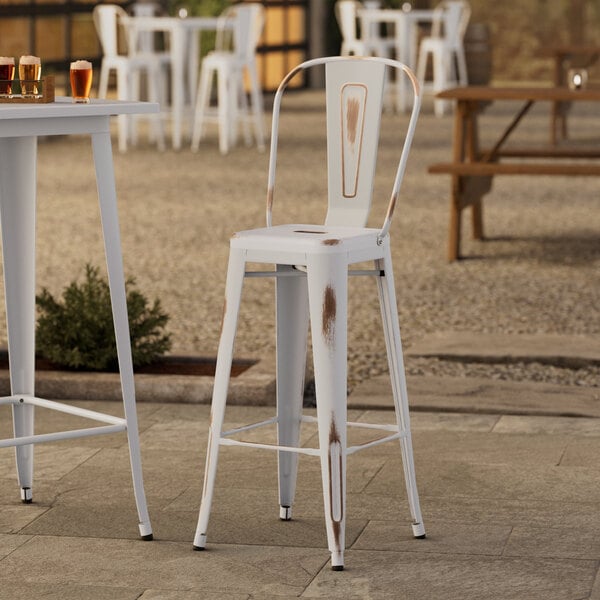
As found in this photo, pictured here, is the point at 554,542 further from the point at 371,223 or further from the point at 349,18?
the point at 349,18

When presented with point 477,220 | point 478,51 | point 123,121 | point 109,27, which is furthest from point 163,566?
point 478,51

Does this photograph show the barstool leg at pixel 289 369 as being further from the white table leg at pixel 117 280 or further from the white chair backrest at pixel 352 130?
the white table leg at pixel 117 280

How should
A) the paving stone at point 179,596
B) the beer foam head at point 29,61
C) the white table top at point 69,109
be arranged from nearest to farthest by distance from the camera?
the paving stone at point 179,596
the white table top at point 69,109
the beer foam head at point 29,61

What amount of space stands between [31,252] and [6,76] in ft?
1.36

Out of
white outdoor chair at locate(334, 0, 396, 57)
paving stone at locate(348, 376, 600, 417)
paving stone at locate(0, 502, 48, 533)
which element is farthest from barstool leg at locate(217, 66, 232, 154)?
paving stone at locate(0, 502, 48, 533)

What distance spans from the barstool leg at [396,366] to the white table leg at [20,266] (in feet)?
2.54

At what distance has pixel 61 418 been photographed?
12.6 feet

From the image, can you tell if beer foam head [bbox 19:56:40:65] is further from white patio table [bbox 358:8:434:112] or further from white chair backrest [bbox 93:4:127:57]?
white patio table [bbox 358:8:434:112]

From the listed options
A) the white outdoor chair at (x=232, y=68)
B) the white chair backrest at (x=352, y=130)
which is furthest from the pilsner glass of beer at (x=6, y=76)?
the white outdoor chair at (x=232, y=68)

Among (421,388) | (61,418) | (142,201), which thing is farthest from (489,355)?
(142,201)

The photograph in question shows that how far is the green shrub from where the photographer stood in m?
4.12

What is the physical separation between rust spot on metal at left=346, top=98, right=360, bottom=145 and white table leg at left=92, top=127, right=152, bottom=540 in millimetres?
449

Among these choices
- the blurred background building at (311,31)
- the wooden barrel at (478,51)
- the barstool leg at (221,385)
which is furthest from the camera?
the wooden barrel at (478,51)

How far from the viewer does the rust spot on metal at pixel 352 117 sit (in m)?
2.82
